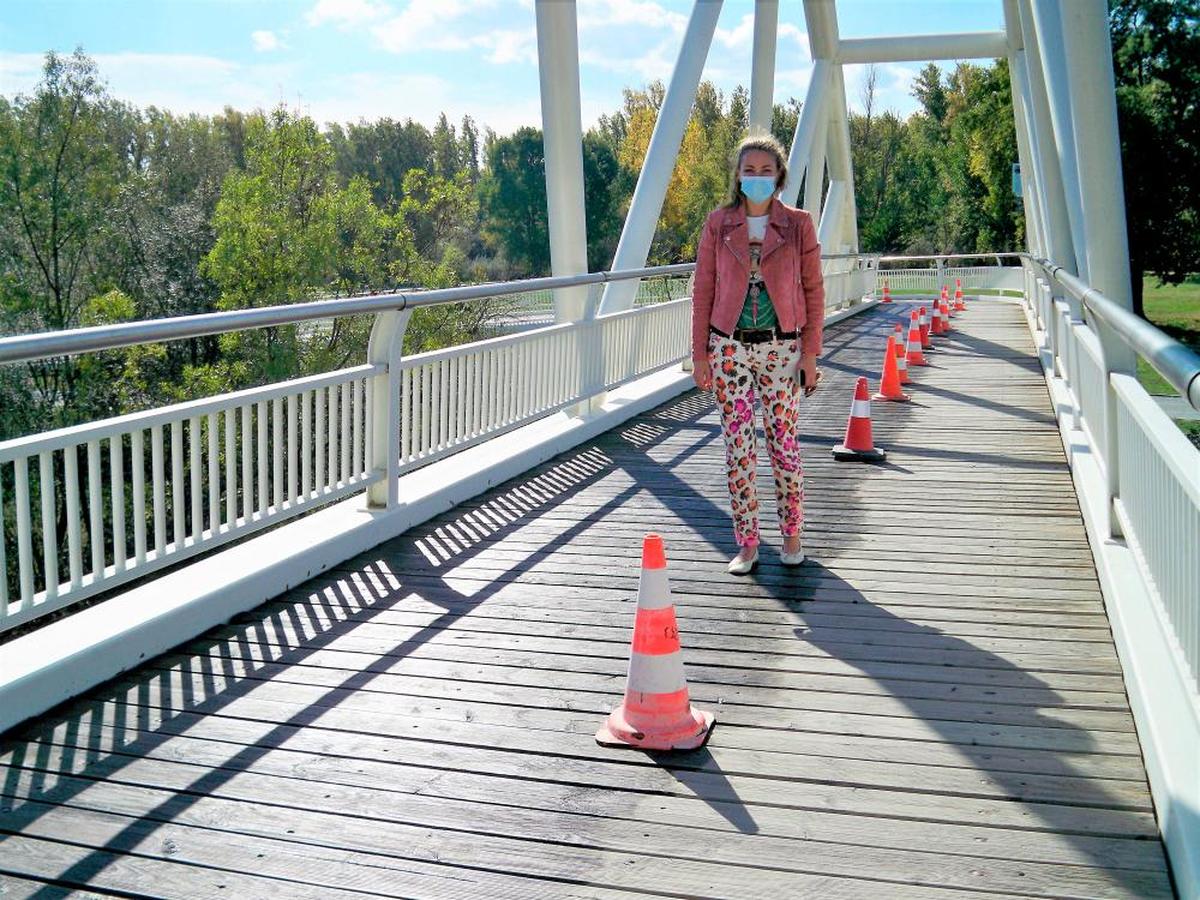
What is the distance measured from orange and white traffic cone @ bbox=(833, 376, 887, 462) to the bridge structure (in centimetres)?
63

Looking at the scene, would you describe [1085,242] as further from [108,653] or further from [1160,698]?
[108,653]

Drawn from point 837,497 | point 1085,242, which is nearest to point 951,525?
point 837,497

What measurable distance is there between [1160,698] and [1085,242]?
300cm

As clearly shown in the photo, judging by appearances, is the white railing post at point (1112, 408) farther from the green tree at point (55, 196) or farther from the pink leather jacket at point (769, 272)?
the green tree at point (55, 196)

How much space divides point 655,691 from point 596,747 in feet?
0.84

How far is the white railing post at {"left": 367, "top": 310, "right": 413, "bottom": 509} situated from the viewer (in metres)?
6.23

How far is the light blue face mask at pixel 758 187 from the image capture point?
5340mm

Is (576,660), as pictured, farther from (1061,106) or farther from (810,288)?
(1061,106)

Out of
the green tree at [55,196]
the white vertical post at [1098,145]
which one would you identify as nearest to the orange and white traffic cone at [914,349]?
the white vertical post at [1098,145]

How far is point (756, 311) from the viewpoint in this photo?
18.1 feet

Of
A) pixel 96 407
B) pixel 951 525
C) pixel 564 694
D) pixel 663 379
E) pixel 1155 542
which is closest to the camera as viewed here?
pixel 1155 542

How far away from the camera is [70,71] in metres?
43.6

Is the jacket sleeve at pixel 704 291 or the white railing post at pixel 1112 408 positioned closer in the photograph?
the white railing post at pixel 1112 408

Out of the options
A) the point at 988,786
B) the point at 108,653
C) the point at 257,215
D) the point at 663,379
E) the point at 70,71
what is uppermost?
the point at 70,71
